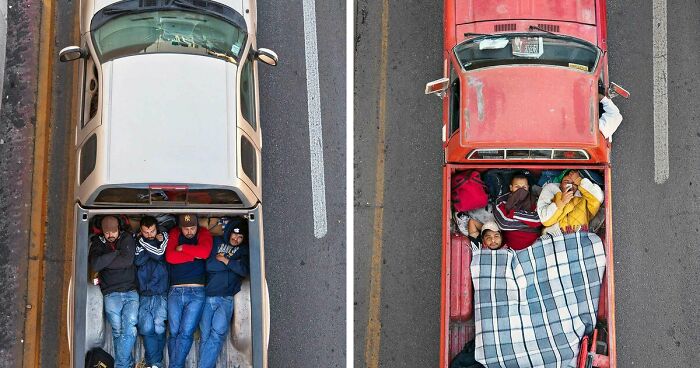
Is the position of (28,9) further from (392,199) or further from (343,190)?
(392,199)

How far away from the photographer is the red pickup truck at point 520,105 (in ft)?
24.4

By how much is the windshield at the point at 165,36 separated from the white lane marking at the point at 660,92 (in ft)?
15.9

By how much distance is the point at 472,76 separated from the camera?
764 centimetres

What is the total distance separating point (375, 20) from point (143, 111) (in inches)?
128

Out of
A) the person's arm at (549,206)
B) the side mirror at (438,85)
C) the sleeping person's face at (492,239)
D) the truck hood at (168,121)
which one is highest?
the side mirror at (438,85)

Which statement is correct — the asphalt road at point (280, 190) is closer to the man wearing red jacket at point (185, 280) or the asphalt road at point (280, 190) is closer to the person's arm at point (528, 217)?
the man wearing red jacket at point (185, 280)

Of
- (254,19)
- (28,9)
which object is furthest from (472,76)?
(28,9)

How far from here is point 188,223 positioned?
7629 mm

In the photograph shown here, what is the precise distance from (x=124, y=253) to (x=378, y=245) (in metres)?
2.88

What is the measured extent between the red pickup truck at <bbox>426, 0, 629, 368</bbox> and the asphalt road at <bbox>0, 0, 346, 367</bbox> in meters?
1.56

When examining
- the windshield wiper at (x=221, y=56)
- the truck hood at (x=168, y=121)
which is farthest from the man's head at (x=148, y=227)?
the windshield wiper at (x=221, y=56)

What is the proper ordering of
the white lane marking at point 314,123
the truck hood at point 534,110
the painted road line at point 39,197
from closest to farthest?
the truck hood at point 534,110 < the painted road line at point 39,197 < the white lane marking at point 314,123

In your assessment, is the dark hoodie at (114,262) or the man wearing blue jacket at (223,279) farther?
the man wearing blue jacket at (223,279)

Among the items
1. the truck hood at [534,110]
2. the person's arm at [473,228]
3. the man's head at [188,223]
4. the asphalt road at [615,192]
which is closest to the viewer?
the truck hood at [534,110]
